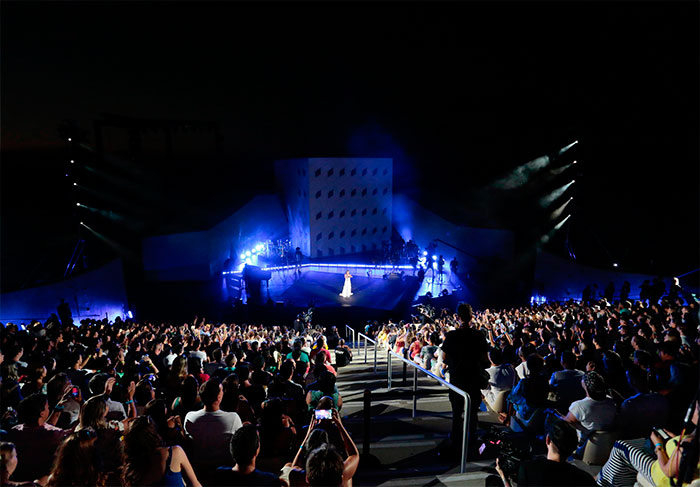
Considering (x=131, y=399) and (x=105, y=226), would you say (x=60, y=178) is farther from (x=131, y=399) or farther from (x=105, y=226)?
(x=131, y=399)

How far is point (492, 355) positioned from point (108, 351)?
638cm

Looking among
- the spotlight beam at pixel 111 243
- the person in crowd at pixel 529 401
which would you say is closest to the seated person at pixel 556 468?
the person in crowd at pixel 529 401

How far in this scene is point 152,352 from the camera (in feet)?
24.4

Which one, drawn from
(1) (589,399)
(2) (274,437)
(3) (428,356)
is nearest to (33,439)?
(2) (274,437)

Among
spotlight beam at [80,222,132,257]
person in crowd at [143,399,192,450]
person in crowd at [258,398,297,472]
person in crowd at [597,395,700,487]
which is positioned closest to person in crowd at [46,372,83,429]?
person in crowd at [143,399,192,450]

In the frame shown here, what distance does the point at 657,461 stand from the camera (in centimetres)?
278

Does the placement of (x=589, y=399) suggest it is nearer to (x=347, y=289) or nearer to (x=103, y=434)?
(x=103, y=434)

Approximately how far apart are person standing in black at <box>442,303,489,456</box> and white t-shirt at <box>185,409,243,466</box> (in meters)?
2.19

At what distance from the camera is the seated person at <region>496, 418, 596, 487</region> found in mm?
2271

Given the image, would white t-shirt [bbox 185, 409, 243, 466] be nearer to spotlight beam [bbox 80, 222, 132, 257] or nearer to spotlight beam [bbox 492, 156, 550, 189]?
spotlight beam [bbox 80, 222, 132, 257]

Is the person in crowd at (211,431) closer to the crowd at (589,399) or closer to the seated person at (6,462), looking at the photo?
the seated person at (6,462)

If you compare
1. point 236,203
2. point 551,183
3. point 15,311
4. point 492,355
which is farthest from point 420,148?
point 492,355

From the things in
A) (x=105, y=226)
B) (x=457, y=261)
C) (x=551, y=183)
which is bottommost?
(x=457, y=261)

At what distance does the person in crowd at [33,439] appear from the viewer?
3.08 m
